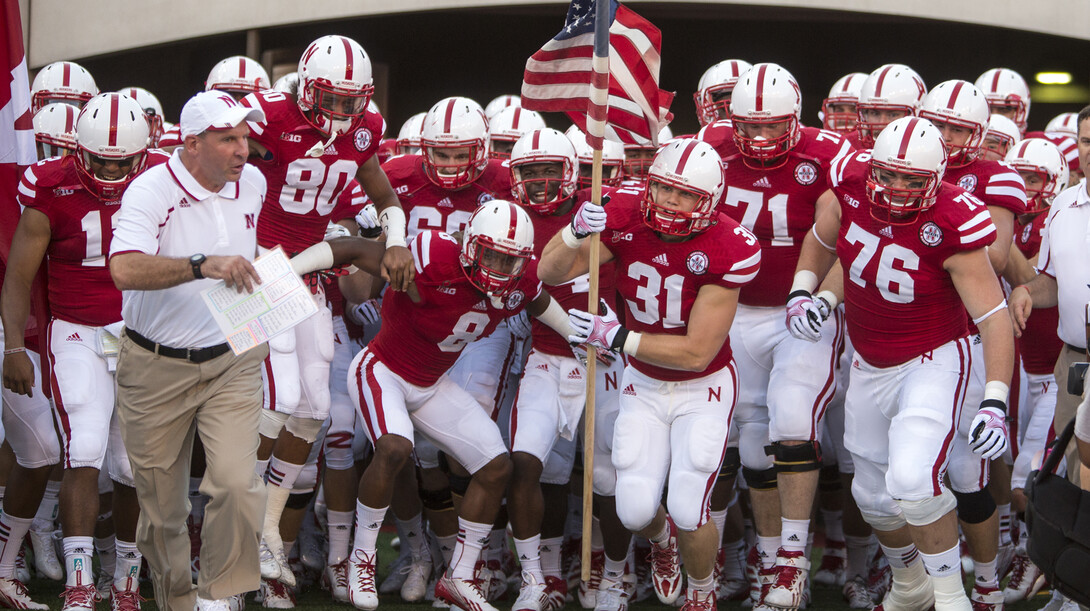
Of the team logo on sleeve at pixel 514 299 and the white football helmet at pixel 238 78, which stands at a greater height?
the white football helmet at pixel 238 78

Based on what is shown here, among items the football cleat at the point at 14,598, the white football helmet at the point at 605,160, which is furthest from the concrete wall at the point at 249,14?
the football cleat at the point at 14,598

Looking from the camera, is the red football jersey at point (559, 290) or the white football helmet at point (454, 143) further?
the white football helmet at point (454, 143)

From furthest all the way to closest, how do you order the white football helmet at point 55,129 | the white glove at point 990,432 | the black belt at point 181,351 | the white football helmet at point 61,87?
1. the white football helmet at point 61,87
2. the white football helmet at point 55,129
3. the white glove at point 990,432
4. the black belt at point 181,351

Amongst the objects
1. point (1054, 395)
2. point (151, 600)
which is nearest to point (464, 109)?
point (151, 600)

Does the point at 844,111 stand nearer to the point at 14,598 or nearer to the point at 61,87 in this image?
the point at 61,87

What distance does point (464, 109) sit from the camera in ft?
19.6

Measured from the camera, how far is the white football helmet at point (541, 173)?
5.67 m

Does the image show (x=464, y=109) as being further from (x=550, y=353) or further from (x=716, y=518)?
(x=716, y=518)

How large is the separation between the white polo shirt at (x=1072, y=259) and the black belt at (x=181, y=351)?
3466 millimetres

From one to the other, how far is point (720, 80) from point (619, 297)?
143 centimetres

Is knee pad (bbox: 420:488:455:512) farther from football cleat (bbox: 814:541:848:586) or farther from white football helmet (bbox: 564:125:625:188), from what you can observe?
football cleat (bbox: 814:541:848:586)

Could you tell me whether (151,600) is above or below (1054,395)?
below

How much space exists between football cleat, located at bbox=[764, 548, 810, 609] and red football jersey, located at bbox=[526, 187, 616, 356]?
128 centimetres

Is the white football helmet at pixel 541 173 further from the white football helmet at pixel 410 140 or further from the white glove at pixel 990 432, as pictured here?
the white glove at pixel 990 432
